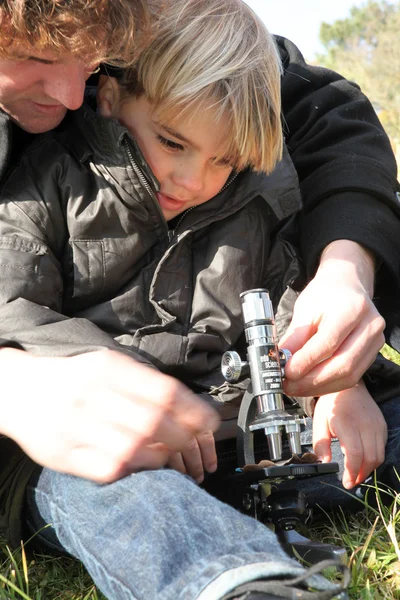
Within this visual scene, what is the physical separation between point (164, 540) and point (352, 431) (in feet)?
3.58

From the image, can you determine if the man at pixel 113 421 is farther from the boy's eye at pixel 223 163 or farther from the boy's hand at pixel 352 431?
the boy's eye at pixel 223 163

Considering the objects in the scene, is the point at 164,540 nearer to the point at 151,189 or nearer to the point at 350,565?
the point at 350,565

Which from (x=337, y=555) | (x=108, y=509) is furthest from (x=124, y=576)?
(x=337, y=555)

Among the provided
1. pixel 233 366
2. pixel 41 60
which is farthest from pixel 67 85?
pixel 233 366

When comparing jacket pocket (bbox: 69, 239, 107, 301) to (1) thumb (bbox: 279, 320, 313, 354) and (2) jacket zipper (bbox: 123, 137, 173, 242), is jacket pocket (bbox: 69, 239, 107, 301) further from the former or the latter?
(1) thumb (bbox: 279, 320, 313, 354)

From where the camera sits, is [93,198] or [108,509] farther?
[93,198]

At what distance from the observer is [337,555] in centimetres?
181

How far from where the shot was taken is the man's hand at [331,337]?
6.97ft

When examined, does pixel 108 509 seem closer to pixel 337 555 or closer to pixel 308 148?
pixel 337 555

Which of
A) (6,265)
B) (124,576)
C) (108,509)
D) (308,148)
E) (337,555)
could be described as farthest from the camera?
(308,148)

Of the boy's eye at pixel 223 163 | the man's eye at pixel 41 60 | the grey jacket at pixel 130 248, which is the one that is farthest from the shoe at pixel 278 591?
the man's eye at pixel 41 60

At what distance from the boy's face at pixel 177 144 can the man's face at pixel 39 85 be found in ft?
0.68

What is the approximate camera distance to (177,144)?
2.42 m

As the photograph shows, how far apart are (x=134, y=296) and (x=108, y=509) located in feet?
2.84
